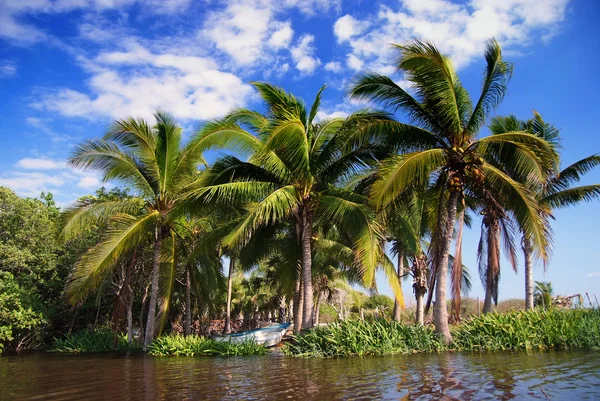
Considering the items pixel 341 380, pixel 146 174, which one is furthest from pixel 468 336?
pixel 146 174

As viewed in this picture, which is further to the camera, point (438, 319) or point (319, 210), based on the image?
point (319, 210)

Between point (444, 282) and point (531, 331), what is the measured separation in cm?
292

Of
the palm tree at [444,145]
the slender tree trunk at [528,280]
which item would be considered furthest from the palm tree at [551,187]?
the palm tree at [444,145]

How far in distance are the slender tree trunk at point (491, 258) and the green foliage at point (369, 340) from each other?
6668 mm

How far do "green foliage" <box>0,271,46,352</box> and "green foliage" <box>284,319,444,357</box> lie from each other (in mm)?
13972

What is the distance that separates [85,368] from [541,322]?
1393cm

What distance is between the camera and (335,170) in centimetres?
1747

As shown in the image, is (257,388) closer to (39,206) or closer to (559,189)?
(559,189)

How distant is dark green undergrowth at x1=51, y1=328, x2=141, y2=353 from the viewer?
71.9 feet

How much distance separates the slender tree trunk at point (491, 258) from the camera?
20.3 meters

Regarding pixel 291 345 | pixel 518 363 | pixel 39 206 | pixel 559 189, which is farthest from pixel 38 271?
pixel 559 189

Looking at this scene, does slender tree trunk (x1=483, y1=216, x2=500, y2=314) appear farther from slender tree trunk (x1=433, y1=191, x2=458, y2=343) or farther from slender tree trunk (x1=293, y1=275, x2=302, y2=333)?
slender tree trunk (x1=293, y1=275, x2=302, y2=333)

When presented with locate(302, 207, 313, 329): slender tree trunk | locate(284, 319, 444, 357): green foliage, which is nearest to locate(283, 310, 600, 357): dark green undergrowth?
locate(284, 319, 444, 357): green foliage

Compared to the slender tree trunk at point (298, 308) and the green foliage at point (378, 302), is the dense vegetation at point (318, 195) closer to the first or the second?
the slender tree trunk at point (298, 308)
